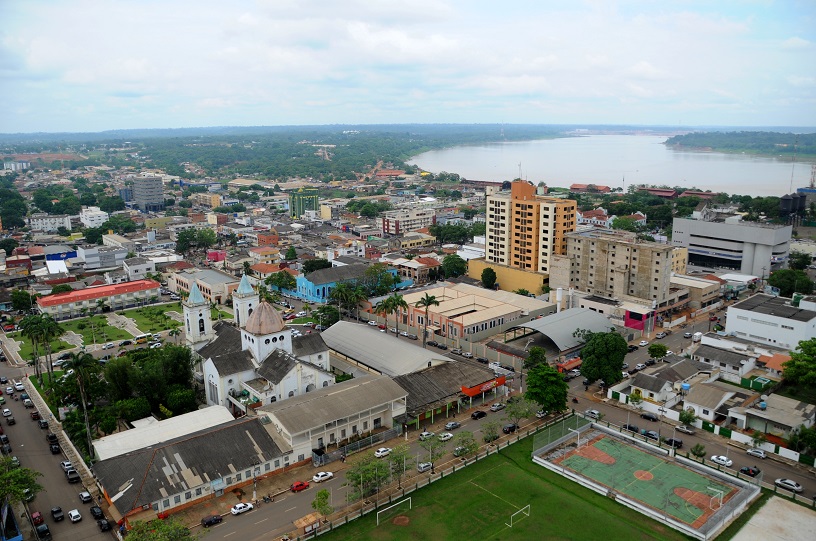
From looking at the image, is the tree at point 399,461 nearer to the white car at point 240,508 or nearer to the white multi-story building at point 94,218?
the white car at point 240,508

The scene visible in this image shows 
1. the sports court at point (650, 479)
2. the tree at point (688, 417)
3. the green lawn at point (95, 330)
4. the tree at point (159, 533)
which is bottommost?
the green lawn at point (95, 330)

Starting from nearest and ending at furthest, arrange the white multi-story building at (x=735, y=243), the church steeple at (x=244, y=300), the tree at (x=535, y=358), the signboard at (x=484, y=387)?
the signboard at (x=484, y=387) < the tree at (x=535, y=358) < the church steeple at (x=244, y=300) < the white multi-story building at (x=735, y=243)

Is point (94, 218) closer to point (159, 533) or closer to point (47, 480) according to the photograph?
point (47, 480)

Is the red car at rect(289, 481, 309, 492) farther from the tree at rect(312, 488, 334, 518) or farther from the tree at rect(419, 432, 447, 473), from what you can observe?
the tree at rect(419, 432, 447, 473)

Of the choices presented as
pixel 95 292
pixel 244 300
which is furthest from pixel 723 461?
pixel 95 292

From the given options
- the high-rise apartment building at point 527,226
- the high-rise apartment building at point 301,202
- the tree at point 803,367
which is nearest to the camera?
the tree at point 803,367

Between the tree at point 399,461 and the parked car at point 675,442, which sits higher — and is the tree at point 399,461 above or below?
above

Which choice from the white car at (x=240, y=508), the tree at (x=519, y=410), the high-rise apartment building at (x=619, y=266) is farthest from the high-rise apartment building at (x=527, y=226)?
the white car at (x=240, y=508)
